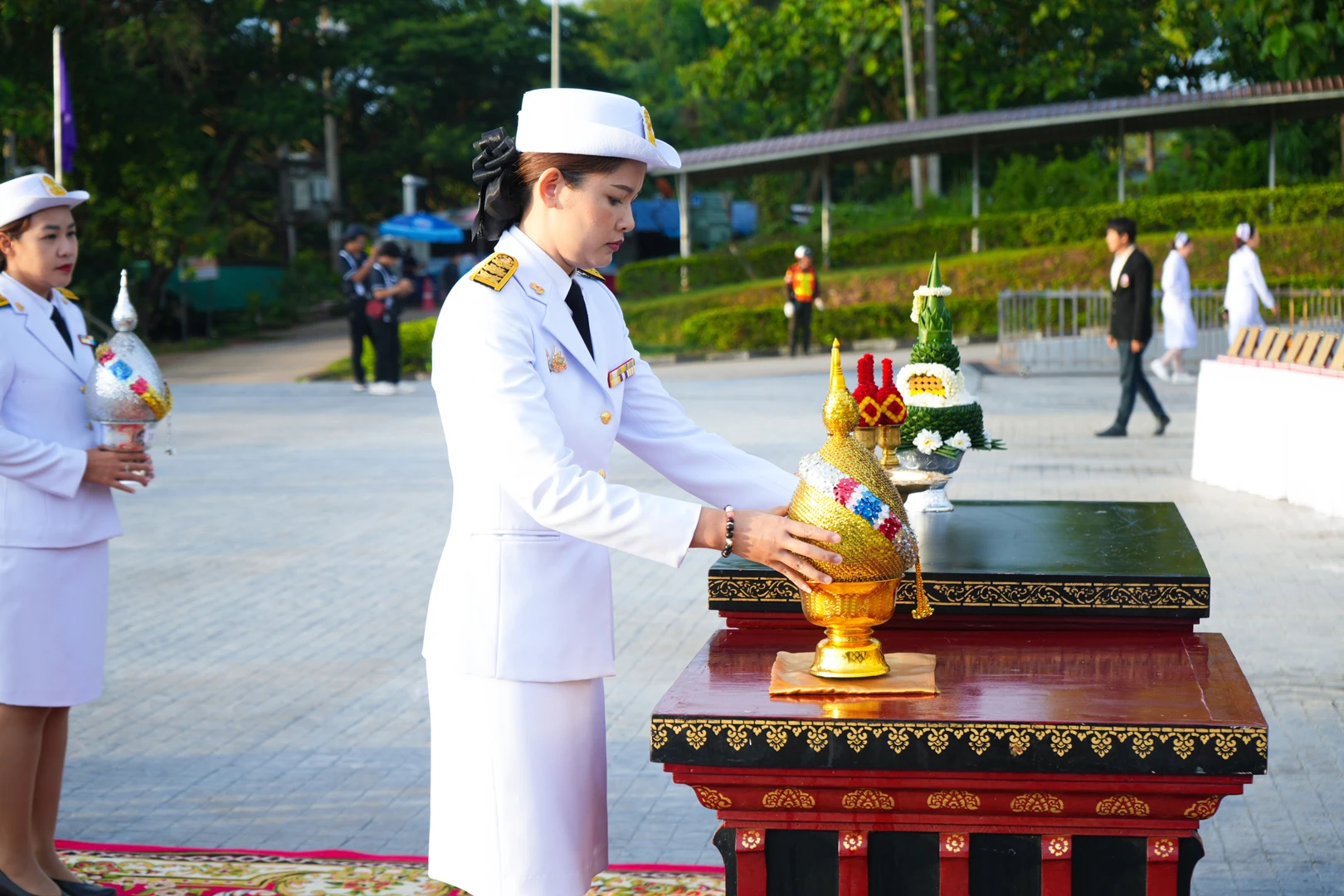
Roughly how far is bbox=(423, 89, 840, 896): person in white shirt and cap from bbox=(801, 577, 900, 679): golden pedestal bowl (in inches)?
2.4

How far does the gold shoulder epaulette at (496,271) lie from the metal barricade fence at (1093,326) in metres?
18.8

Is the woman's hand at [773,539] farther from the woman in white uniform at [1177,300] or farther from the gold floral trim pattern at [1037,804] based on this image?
the woman in white uniform at [1177,300]

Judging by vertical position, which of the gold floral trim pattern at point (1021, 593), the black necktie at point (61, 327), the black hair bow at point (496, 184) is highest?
the black hair bow at point (496, 184)

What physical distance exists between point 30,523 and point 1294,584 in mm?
5971

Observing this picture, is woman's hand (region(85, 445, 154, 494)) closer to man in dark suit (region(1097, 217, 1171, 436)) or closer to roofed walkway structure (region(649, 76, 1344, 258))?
man in dark suit (region(1097, 217, 1171, 436))

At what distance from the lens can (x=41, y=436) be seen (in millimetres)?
3801

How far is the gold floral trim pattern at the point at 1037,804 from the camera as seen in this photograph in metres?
2.36

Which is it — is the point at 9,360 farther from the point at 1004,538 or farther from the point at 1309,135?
the point at 1309,135

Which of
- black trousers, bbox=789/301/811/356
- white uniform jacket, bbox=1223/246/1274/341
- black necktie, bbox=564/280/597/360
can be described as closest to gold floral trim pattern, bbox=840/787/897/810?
black necktie, bbox=564/280/597/360

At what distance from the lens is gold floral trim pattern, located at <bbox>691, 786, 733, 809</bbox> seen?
2.45 meters

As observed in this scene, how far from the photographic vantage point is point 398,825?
4.61 metres

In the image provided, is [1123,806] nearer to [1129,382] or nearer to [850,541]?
[850,541]

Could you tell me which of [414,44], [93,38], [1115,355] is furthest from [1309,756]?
[414,44]

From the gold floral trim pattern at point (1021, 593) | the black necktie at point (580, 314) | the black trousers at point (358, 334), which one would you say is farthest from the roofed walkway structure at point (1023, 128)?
the black necktie at point (580, 314)
